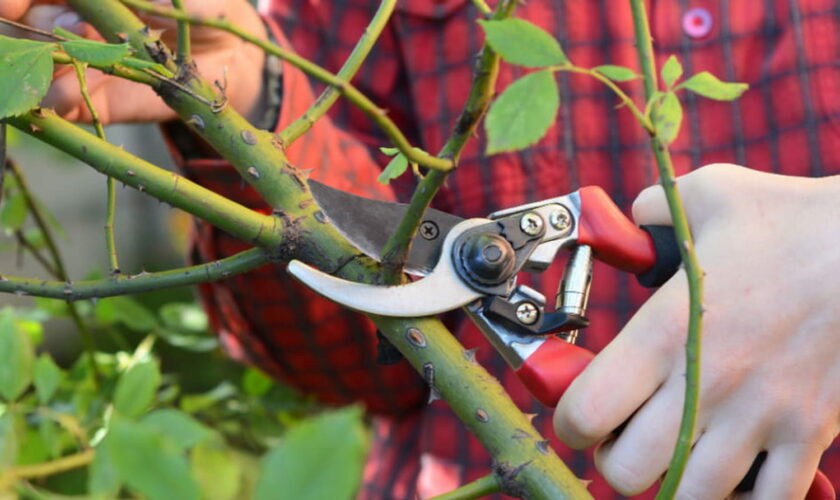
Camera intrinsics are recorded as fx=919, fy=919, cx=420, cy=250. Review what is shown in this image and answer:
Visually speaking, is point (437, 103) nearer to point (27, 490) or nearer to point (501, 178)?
point (501, 178)

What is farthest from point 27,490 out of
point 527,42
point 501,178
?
point 501,178

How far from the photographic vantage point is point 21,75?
0.35m

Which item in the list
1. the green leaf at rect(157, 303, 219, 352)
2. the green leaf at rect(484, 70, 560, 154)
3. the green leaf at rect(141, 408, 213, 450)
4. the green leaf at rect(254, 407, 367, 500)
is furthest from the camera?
the green leaf at rect(157, 303, 219, 352)

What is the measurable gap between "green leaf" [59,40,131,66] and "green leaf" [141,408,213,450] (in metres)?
0.25

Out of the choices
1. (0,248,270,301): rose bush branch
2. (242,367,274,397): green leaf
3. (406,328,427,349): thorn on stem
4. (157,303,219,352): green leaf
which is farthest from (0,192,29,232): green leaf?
(406,328,427,349): thorn on stem

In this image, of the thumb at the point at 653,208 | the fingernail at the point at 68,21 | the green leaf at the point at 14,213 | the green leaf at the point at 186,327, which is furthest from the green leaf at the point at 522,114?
the green leaf at the point at 186,327

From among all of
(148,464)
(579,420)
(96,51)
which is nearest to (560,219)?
(579,420)

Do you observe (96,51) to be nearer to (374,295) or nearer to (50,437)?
(374,295)

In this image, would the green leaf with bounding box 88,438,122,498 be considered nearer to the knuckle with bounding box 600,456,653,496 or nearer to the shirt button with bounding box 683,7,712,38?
the knuckle with bounding box 600,456,653,496

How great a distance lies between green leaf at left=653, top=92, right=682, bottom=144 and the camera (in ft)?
1.03

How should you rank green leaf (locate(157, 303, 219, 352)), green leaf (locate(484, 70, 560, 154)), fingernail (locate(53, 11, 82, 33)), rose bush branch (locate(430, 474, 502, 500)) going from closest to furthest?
green leaf (locate(484, 70, 560, 154)), rose bush branch (locate(430, 474, 502, 500)), fingernail (locate(53, 11, 82, 33)), green leaf (locate(157, 303, 219, 352))

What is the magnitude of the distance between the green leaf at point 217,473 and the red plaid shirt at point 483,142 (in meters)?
0.50

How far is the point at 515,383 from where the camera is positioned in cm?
99

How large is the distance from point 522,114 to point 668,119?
0.06 meters
